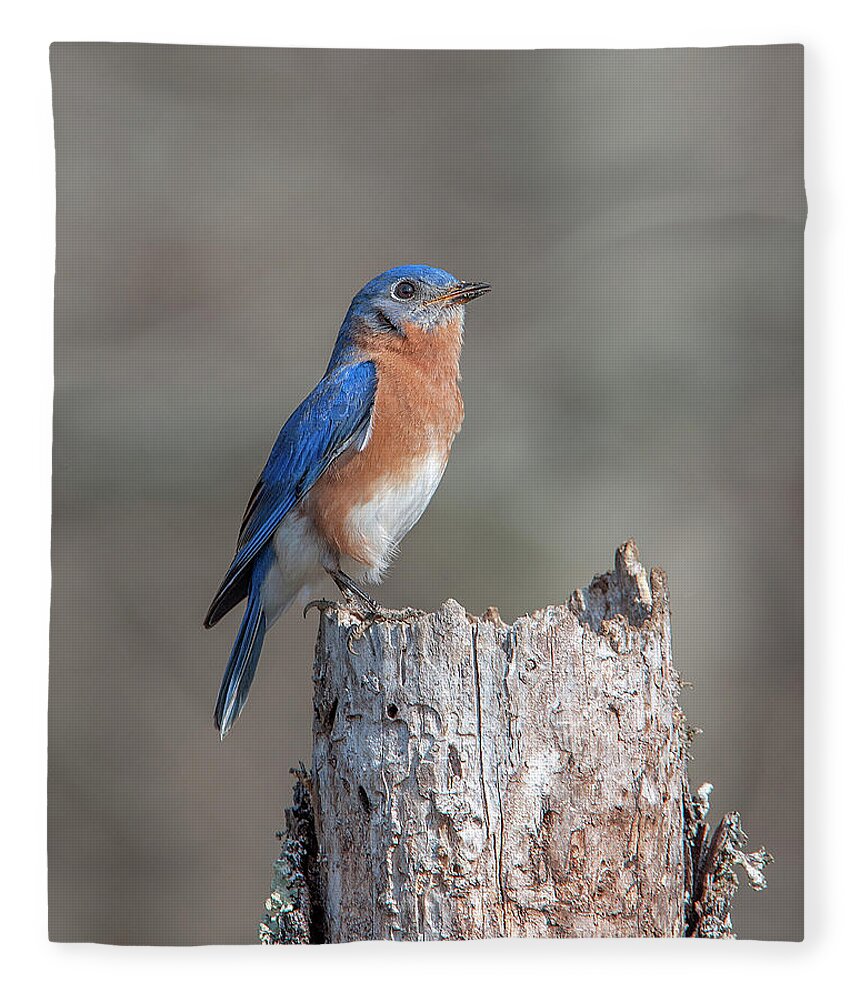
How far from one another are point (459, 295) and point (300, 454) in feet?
2.06

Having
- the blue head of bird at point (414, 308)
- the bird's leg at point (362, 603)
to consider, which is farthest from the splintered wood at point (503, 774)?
the blue head of bird at point (414, 308)

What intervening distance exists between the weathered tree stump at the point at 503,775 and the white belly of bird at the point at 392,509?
544mm

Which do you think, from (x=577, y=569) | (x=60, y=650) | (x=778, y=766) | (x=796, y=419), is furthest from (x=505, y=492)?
(x=60, y=650)

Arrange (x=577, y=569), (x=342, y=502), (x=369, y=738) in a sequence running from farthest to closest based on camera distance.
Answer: (x=577, y=569), (x=342, y=502), (x=369, y=738)

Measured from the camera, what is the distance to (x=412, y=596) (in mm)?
3730

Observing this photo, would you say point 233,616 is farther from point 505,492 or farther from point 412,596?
point 505,492

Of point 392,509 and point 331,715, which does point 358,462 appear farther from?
point 331,715

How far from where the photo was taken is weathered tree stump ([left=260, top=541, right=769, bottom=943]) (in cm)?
279

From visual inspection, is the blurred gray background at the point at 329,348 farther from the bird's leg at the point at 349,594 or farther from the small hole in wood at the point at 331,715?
the small hole in wood at the point at 331,715

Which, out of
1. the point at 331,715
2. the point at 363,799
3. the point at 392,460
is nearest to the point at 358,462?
the point at 392,460

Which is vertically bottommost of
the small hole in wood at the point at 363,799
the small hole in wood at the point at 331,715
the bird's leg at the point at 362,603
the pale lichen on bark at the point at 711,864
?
the pale lichen on bark at the point at 711,864

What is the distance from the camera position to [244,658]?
349 cm

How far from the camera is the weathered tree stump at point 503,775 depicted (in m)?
2.79

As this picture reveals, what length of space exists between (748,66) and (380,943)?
100 inches
